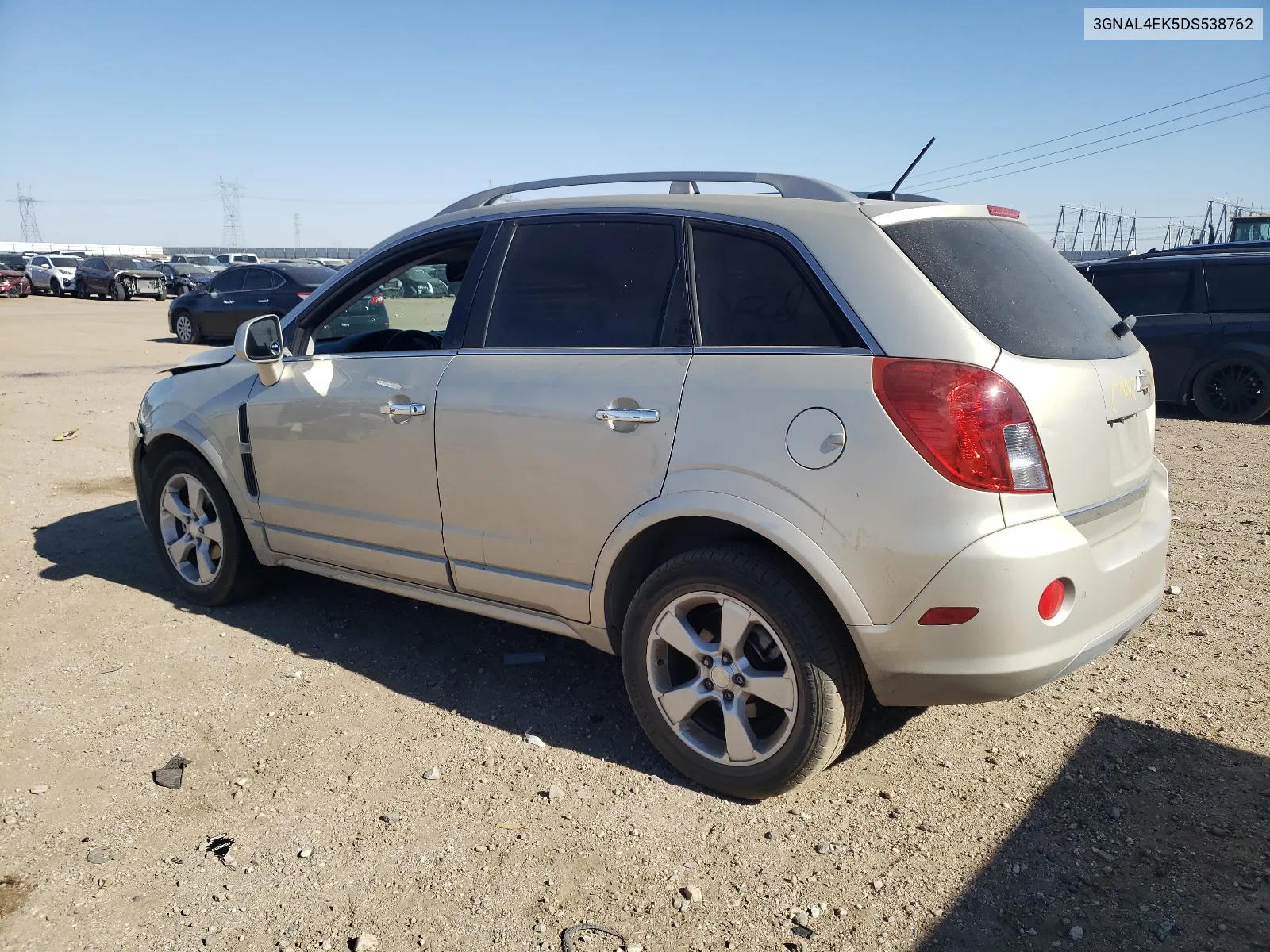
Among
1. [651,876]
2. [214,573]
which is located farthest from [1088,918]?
[214,573]

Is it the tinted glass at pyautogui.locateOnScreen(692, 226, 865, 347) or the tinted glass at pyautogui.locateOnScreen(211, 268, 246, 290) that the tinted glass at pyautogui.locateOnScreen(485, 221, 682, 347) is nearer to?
the tinted glass at pyautogui.locateOnScreen(692, 226, 865, 347)

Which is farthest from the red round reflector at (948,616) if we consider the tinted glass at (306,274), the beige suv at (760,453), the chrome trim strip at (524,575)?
the tinted glass at (306,274)

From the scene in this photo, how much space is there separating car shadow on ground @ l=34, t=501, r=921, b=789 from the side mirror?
3.97 ft

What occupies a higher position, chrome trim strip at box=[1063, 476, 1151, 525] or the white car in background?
the white car in background

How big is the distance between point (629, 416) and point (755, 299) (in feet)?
1.82

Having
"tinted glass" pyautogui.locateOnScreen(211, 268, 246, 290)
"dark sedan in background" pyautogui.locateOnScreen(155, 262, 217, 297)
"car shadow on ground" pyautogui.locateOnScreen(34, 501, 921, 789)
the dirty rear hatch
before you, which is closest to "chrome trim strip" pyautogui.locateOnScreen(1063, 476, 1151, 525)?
the dirty rear hatch

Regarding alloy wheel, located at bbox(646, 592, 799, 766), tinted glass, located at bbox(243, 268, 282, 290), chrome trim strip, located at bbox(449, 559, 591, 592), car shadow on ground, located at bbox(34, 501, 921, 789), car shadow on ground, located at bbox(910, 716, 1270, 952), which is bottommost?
car shadow on ground, located at bbox(910, 716, 1270, 952)

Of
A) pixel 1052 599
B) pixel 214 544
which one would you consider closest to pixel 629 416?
pixel 1052 599

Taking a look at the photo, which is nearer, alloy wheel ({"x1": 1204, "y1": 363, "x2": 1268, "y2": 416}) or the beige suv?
the beige suv

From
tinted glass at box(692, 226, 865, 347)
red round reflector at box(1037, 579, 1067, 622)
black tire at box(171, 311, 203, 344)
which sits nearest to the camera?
red round reflector at box(1037, 579, 1067, 622)

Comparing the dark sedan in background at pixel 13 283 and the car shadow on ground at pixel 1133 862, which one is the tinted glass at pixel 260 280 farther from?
the dark sedan in background at pixel 13 283

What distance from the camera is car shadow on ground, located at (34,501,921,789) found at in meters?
3.69

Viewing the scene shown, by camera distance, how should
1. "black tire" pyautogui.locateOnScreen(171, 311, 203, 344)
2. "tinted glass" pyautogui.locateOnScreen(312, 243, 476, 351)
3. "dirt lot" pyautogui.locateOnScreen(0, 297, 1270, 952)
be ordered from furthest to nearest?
"black tire" pyautogui.locateOnScreen(171, 311, 203, 344)
"tinted glass" pyautogui.locateOnScreen(312, 243, 476, 351)
"dirt lot" pyautogui.locateOnScreen(0, 297, 1270, 952)

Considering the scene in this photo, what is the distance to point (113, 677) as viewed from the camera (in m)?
4.13
